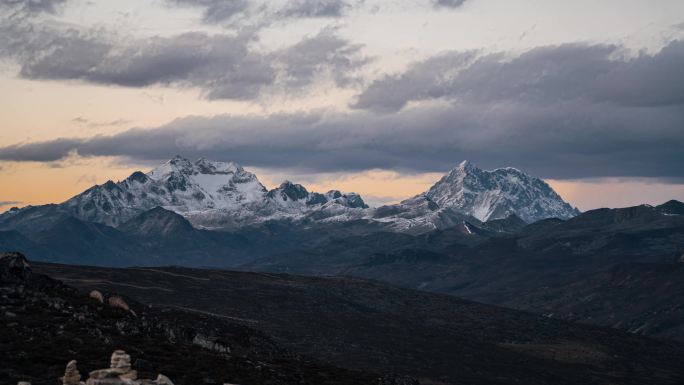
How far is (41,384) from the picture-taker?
69.9m

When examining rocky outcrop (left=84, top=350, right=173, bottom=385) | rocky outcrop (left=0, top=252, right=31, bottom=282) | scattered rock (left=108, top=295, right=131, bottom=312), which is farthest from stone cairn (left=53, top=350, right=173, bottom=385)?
scattered rock (left=108, top=295, right=131, bottom=312)

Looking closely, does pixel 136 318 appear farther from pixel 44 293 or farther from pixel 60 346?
pixel 60 346

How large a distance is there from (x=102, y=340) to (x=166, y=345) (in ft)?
23.1

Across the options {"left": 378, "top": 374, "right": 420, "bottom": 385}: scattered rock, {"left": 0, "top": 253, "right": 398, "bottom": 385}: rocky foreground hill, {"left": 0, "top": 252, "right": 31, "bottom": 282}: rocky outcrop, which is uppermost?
{"left": 0, "top": 252, "right": 31, "bottom": 282}: rocky outcrop

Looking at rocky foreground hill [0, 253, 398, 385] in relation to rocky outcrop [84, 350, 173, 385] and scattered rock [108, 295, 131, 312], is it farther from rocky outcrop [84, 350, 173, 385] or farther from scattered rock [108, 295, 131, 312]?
rocky outcrop [84, 350, 173, 385]

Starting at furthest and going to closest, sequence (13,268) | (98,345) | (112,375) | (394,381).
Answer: (394,381), (13,268), (98,345), (112,375)

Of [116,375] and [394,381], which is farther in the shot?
[394,381]

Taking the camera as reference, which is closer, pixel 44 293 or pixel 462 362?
pixel 44 293

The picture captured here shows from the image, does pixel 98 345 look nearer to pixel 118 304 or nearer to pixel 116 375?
pixel 118 304

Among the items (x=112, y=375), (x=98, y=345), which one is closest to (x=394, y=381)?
(x=98, y=345)

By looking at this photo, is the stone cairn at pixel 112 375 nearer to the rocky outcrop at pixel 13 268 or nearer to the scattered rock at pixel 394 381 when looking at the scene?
the rocky outcrop at pixel 13 268

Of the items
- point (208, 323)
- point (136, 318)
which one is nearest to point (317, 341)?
point (208, 323)

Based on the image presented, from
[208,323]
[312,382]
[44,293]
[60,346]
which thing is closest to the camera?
[60,346]

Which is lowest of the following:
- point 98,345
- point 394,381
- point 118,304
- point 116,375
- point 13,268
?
point 394,381
